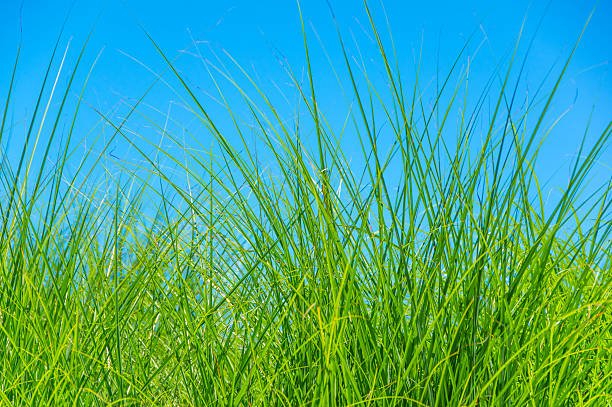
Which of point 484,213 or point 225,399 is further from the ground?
point 484,213

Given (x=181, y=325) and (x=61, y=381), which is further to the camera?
(x=181, y=325)

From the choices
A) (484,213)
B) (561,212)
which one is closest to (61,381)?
(484,213)

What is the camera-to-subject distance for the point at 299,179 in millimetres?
1101

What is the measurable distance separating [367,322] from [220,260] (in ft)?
2.00

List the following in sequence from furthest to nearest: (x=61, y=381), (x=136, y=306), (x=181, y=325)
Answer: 1. (x=136, y=306)
2. (x=181, y=325)
3. (x=61, y=381)

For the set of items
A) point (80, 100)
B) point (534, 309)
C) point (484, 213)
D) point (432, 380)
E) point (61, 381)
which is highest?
point (80, 100)

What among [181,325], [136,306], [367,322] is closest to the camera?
[367,322]

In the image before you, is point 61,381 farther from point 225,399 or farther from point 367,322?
point 367,322

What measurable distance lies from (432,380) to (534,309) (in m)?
0.27

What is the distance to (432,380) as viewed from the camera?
1.03 meters

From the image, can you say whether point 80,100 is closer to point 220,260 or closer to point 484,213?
point 220,260

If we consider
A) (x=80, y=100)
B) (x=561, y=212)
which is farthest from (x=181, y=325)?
(x=561, y=212)

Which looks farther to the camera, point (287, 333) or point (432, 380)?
point (287, 333)

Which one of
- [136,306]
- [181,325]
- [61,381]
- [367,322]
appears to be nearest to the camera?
[367,322]
